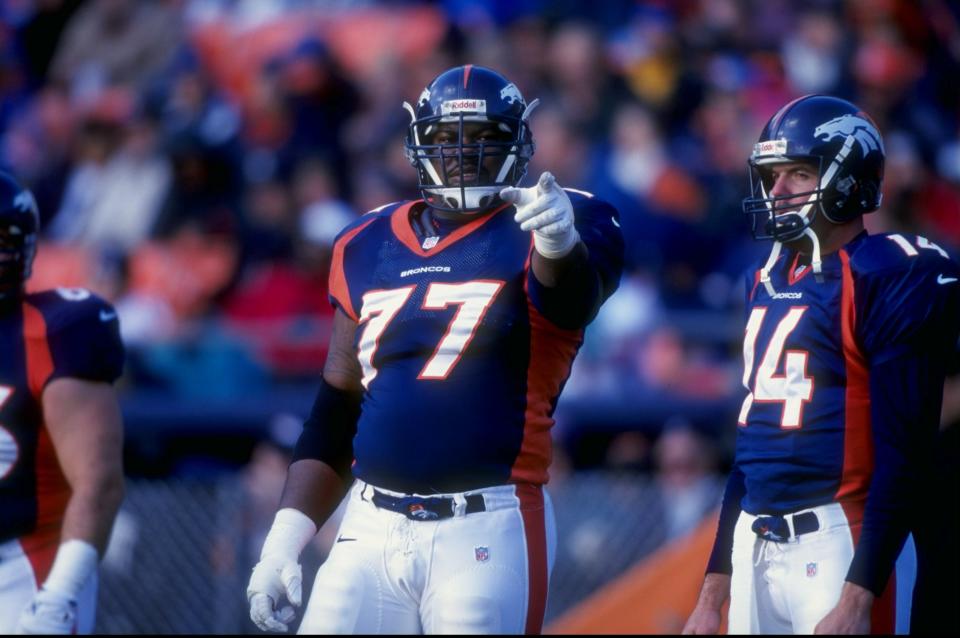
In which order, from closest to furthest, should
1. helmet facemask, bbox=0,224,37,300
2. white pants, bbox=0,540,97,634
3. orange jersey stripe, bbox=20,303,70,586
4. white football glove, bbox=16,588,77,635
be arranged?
white football glove, bbox=16,588,77,635, white pants, bbox=0,540,97,634, orange jersey stripe, bbox=20,303,70,586, helmet facemask, bbox=0,224,37,300

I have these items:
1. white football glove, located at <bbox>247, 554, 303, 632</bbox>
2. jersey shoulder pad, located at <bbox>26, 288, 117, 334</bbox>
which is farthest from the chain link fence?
white football glove, located at <bbox>247, 554, 303, 632</bbox>

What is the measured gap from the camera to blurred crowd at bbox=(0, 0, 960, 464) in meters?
8.26

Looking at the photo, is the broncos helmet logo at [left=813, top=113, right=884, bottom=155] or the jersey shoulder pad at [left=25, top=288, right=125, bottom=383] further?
the jersey shoulder pad at [left=25, top=288, right=125, bottom=383]

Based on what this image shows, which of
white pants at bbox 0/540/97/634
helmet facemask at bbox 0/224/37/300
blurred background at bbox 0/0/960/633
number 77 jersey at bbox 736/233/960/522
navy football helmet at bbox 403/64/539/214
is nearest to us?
number 77 jersey at bbox 736/233/960/522

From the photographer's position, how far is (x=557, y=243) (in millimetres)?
3615

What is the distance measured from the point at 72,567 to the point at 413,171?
503 cm

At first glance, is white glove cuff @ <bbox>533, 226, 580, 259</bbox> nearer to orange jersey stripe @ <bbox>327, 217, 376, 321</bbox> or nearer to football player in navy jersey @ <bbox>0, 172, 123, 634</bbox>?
orange jersey stripe @ <bbox>327, 217, 376, 321</bbox>

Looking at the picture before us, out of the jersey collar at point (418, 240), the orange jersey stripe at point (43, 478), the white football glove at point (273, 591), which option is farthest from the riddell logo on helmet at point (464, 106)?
the orange jersey stripe at point (43, 478)

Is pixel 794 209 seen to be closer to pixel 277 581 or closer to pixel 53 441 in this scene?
pixel 277 581

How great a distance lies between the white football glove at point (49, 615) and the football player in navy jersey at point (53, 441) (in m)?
0.09

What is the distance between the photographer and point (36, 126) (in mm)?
11953

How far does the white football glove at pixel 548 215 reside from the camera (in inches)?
140

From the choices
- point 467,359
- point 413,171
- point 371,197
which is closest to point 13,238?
point 467,359

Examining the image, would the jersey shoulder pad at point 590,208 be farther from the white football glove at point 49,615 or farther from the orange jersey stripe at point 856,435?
the white football glove at point 49,615
